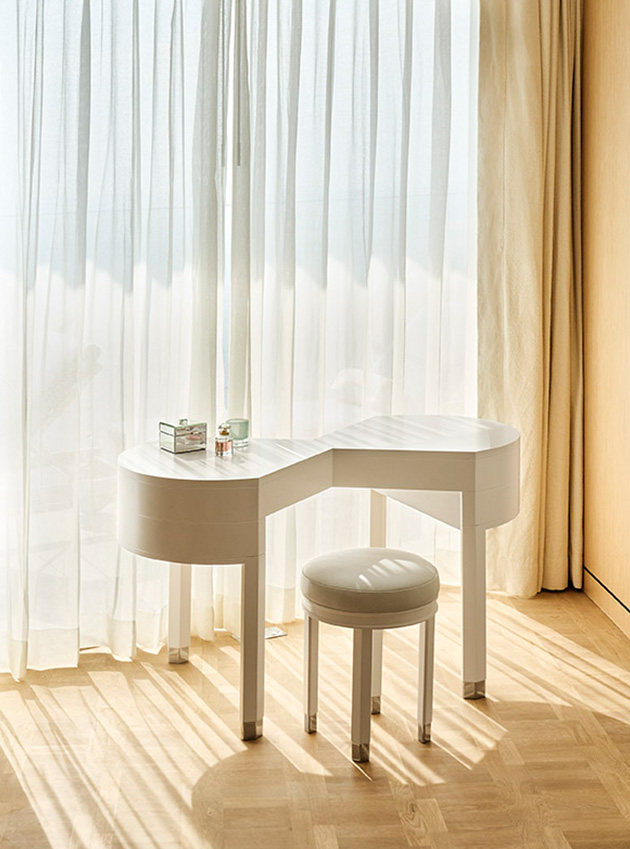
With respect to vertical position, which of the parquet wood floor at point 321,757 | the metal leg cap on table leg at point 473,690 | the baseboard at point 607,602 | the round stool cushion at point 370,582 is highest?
the round stool cushion at point 370,582

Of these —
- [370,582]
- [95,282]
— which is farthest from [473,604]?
[95,282]

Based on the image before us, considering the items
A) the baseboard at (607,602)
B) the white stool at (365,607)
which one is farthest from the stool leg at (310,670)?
the baseboard at (607,602)

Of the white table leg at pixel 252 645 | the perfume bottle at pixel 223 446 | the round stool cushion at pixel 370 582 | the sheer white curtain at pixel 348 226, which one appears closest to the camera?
the round stool cushion at pixel 370 582

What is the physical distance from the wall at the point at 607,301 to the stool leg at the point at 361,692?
3.97ft

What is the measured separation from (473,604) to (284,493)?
25.4 inches

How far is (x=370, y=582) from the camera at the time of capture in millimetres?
2475

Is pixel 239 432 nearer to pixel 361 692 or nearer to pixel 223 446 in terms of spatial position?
pixel 223 446

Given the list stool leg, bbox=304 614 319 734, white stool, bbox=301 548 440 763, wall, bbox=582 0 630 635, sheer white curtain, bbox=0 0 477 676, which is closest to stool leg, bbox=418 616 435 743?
white stool, bbox=301 548 440 763

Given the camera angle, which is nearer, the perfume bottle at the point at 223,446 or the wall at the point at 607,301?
the perfume bottle at the point at 223,446

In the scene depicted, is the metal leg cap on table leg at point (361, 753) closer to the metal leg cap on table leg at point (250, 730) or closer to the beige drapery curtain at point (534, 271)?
the metal leg cap on table leg at point (250, 730)

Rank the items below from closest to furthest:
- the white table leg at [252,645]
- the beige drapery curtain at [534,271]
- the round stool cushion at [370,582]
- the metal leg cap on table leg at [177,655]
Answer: the round stool cushion at [370,582] < the white table leg at [252,645] < the metal leg cap on table leg at [177,655] < the beige drapery curtain at [534,271]

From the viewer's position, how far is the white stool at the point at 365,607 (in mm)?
2445

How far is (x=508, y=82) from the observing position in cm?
351

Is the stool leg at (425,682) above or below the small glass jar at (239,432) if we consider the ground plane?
below
